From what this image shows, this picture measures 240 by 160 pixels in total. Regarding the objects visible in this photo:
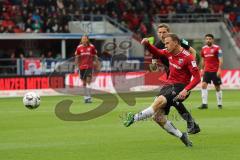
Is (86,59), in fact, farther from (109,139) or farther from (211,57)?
(109,139)

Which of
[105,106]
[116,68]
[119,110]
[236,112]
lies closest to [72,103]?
[105,106]

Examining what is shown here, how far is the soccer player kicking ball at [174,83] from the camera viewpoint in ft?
40.6

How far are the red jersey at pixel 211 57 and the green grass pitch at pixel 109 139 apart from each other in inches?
82.7

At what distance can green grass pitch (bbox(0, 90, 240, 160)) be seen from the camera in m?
11.8

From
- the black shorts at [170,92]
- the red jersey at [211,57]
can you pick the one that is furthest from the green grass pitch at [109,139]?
the red jersey at [211,57]

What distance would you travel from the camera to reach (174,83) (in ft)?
42.3

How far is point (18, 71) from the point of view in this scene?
36.0 m

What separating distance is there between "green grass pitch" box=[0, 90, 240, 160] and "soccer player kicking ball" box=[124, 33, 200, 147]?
464mm

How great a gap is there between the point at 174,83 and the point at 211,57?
9.86 m

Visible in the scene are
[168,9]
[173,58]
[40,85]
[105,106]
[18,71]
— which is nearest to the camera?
[173,58]

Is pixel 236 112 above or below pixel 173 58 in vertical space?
below

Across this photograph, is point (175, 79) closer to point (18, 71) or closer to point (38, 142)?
point (38, 142)

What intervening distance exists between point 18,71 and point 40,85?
4.14m

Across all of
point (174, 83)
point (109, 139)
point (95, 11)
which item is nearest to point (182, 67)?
point (174, 83)
